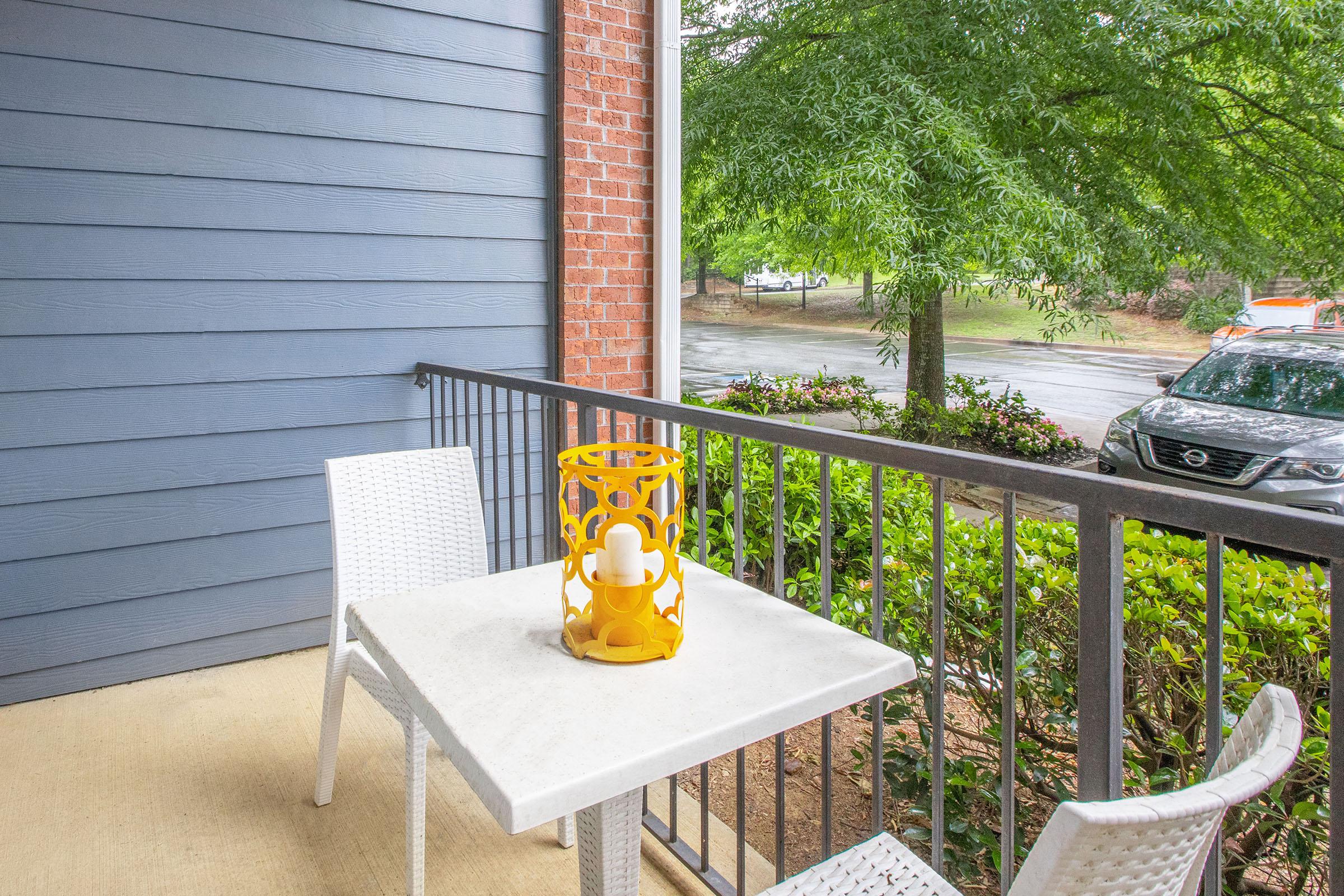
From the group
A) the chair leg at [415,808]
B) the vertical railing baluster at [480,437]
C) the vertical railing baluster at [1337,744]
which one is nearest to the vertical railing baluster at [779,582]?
the chair leg at [415,808]

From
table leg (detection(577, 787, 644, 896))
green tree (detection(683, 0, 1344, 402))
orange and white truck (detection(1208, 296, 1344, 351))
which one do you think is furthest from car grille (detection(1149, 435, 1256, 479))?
table leg (detection(577, 787, 644, 896))

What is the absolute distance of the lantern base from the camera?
1042 millimetres

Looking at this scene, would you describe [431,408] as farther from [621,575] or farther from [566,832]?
[621,575]

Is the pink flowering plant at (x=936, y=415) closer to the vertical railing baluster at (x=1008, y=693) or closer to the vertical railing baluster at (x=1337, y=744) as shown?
the vertical railing baluster at (x=1008, y=693)

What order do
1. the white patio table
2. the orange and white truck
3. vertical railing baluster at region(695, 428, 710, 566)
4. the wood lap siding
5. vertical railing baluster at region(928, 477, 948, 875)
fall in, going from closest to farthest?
the white patio table
vertical railing baluster at region(928, 477, 948, 875)
vertical railing baluster at region(695, 428, 710, 566)
the wood lap siding
the orange and white truck

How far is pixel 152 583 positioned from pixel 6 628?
347 millimetres

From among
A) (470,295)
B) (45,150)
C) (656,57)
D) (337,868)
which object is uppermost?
(656,57)

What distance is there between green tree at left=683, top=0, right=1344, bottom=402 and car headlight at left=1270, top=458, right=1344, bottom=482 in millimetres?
1896

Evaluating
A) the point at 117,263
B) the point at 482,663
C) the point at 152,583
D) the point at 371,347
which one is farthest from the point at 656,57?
the point at 482,663

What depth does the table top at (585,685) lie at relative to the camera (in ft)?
2.71

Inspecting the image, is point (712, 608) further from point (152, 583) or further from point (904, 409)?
point (904, 409)

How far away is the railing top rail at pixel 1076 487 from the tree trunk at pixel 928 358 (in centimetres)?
733

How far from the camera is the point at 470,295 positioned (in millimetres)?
2873

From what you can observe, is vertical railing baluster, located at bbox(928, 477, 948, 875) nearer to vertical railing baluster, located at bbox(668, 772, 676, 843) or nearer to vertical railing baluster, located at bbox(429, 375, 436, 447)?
vertical railing baluster, located at bbox(668, 772, 676, 843)
